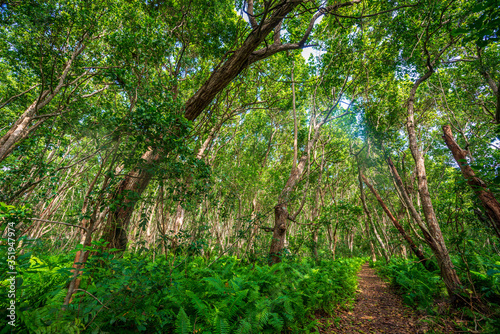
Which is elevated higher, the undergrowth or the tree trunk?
the tree trunk

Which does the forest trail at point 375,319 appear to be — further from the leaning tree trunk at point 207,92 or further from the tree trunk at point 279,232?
the leaning tree trunk at point 207,92

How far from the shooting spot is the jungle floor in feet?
12.2

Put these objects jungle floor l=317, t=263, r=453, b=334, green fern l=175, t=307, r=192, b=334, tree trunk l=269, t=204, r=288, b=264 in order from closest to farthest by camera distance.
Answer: green fern l=175, t=307, r=192, b=334
jungle floor l=317, t=263, r=453, b=334
tree trunk l=269, t=204, r=288, b=264

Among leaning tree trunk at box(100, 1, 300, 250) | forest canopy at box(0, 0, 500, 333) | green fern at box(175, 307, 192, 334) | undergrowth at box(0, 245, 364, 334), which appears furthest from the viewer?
leaning tree trunk at box(100, 1, 300, 250)

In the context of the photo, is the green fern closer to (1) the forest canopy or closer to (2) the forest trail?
(1) the forest canopy

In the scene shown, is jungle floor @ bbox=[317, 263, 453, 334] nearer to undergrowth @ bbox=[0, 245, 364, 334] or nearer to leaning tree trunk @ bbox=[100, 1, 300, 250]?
undergrowth @ bbox=[0, 245, 364, 334]

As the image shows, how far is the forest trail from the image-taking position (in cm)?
376

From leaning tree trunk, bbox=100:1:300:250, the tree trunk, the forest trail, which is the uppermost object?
leaning tree trunk, bbox=100:1:300:250

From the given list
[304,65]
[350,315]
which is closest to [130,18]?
[304,65]

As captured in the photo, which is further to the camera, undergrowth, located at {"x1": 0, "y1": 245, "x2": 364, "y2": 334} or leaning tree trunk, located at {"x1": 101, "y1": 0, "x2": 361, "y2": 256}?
leaning tree trunk, located at {"x1": 101, "y1": 0, "x2": 361, "y2": 256}

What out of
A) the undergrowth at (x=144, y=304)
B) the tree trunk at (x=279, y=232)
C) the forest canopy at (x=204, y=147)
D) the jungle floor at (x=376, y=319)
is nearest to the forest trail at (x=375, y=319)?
the jungle floor at (x=376, y=319)

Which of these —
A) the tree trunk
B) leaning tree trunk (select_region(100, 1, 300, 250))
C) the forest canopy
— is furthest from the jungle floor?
leaning tree trunk (select_region(100, 1, 300, 250))

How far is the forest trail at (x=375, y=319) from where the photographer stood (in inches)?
148

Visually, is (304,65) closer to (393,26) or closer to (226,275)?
(393,26)
